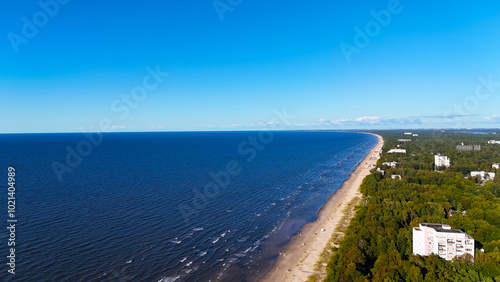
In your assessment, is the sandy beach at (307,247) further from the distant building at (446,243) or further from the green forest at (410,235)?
the distant building at (446,243)

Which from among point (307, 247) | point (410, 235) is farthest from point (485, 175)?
point (307, 247)

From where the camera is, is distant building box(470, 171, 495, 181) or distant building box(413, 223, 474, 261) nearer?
distant building box(413, 223, 474, 261)

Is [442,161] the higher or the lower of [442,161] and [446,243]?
the higher

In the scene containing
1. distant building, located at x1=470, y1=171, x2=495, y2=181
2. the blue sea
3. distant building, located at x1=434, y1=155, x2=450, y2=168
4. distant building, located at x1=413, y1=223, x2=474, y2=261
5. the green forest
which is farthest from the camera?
distant building, located at x1=434, y1=155, x2=450, y2=168

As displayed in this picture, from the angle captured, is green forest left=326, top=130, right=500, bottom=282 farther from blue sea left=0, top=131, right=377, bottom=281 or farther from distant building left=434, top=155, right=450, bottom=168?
distant building left=434, top=155, right=450, bottom=168

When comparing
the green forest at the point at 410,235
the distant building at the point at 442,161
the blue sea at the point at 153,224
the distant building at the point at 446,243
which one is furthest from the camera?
the distant building at the point at 442,161

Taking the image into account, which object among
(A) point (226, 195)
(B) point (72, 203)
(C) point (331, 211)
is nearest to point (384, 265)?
(C) point (331, 211)

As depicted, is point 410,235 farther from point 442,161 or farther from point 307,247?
point 442,161

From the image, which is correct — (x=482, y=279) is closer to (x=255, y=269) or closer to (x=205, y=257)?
(x=255, y=269)

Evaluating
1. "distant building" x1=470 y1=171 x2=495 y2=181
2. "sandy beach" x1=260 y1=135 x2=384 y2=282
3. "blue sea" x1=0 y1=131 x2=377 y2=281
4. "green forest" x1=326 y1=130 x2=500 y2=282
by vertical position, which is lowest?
"blue sea" x1=0 y1=131 x2=377 y2=281

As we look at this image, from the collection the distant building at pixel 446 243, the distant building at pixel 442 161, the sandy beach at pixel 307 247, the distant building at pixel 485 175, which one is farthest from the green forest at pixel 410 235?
the distant building at pixel 442 161

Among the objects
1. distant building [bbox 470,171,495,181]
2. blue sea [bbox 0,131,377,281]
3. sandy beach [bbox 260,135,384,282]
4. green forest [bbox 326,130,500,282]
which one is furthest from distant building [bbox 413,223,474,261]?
distant building [bbox 470,171,495,181]
